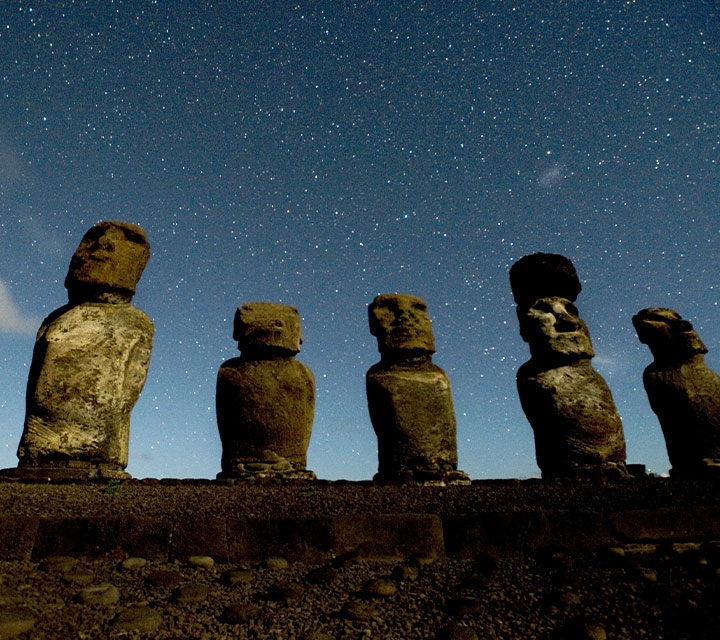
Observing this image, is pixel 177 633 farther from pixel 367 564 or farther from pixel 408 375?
pixel 408 375

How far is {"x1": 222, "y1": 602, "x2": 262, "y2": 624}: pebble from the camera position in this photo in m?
2.37

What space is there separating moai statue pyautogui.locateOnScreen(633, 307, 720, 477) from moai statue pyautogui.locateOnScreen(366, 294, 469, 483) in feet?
10.7

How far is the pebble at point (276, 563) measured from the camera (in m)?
3.12

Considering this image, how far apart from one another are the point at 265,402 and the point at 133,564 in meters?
3.21

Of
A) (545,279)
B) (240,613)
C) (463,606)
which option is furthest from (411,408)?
(240,613)

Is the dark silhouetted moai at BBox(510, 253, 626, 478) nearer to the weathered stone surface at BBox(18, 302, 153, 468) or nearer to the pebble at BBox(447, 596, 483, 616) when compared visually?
the pebble at BBox(447, 596, 483, 616)

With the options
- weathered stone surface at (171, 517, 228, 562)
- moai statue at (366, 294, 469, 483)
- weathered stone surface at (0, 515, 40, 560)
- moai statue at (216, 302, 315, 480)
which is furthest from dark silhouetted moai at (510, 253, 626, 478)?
weathered stone surface at (0, 515, 40, 560)

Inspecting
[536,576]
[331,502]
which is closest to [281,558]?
[331,502]

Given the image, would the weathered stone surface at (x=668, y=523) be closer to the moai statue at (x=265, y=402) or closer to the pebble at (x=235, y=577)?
the pebble at (x=235, y=577)

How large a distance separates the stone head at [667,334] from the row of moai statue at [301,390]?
0.8 inches

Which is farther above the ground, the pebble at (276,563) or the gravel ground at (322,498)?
the gravel ground at (322,498)

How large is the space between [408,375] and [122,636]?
5.01 meters

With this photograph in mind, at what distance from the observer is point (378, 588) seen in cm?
275

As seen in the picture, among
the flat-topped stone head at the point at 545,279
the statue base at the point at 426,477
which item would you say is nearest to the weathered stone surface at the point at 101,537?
the statue base at the point at 426,477
